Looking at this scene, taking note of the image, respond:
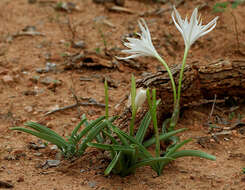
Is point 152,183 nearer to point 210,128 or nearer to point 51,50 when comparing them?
point 210,128

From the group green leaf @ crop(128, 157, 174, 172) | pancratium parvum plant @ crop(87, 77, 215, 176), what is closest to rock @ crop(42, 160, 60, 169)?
pancratium parvum plant @ crop(87, 77, 215, 176)

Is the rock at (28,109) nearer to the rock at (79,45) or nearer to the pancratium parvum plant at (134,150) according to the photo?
the pancratium parvum plant at (134,150)

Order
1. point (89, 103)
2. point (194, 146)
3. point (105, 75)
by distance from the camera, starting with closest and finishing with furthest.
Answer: point (194, 146) < point (89, 103) < point (105, 75)

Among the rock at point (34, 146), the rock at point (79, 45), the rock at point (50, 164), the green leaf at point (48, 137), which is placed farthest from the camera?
the rock at point (79, 45)

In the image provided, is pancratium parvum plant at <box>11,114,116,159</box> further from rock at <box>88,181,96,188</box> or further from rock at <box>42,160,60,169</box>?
rock at <box>88,181,96,188</box>

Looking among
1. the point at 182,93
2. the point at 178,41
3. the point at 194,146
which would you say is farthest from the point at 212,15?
the point at 194,146

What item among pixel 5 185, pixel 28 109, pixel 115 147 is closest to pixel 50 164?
pixel 5 185

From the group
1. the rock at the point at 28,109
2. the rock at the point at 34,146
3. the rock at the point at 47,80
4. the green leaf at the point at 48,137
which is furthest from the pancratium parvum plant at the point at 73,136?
the rock at the point at 47,80
